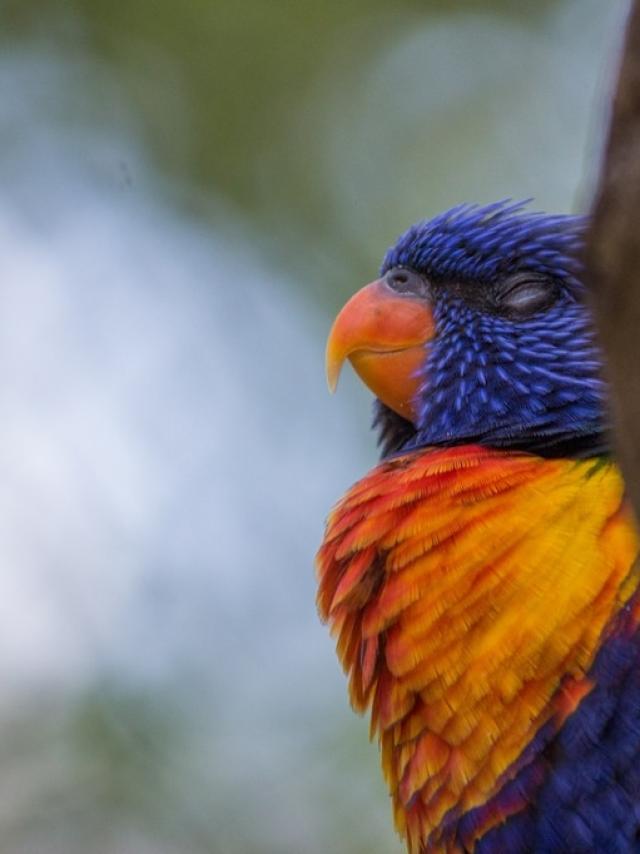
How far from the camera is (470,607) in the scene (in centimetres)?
208

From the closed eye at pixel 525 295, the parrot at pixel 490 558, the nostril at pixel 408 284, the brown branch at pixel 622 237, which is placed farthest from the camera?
the nostril at pixel 408 284

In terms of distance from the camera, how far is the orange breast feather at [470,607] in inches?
78.4

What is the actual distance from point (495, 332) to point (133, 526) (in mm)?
3624

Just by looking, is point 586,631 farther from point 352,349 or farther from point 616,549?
point 352,349

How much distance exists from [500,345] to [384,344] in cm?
26

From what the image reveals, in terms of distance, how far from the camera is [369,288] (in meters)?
2.76

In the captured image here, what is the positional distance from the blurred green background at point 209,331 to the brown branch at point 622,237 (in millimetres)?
5133

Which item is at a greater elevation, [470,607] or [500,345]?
[500,345]

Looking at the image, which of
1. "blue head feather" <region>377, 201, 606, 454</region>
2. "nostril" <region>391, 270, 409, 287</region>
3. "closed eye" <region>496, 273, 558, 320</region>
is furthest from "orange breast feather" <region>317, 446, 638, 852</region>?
"nostril" <region>391, 270, 409, 287</region>

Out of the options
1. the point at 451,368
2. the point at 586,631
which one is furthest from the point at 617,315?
the point at 451,368

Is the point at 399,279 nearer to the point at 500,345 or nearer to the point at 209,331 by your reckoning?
the point at 500,345

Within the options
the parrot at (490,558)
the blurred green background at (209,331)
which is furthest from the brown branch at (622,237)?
the blurred green background at (209,331)

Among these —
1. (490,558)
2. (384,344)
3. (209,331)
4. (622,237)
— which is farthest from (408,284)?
(209,331)

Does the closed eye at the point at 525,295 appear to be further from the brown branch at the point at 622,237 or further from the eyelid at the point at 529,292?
the brown branch at the point at 622,237
